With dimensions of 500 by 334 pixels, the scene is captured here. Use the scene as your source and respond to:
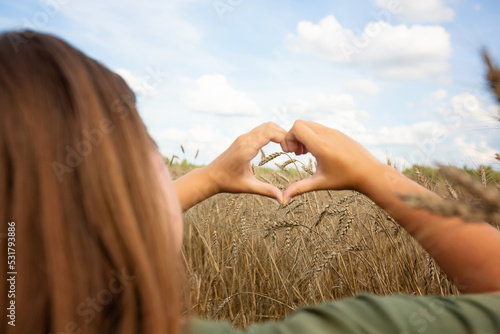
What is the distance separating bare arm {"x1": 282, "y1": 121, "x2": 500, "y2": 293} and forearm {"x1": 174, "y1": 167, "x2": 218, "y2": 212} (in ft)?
0.86

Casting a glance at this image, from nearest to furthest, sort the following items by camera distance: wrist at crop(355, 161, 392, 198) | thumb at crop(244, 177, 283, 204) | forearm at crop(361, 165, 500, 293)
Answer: forearm at crop(361, 165, 500, 293) < wrist at crop(355, 161, 392, 198) < thumb at crop(244, 177, 283, 204)

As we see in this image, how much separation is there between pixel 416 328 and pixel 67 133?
56cm

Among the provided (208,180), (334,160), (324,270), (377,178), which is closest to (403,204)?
(377,178)

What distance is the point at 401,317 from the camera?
57 centimetres

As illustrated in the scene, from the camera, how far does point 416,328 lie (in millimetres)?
558

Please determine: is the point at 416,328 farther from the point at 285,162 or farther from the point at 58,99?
the point at 285,162

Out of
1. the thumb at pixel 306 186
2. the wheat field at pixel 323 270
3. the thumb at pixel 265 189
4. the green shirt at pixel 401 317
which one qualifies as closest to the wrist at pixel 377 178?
the thumb at pixel 306 186

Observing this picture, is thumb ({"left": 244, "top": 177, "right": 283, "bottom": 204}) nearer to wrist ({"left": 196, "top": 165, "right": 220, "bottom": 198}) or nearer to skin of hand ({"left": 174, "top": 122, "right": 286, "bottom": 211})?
skin of hand ({"left": 174, "top": 122, "right": 286, "bottom": 211})

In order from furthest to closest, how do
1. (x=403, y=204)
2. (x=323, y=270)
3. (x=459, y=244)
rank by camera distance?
(x=323, y=270) < (x=403, y=204) < (x=459, y=244)

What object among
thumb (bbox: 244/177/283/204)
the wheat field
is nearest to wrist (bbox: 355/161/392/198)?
thumb (bbox: 244/177/283/204)

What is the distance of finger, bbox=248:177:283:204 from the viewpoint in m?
1.22

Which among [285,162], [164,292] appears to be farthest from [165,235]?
[285,162]

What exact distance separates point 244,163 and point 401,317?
2.54 feet

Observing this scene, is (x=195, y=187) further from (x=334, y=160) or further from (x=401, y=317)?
(x=401, y=317)
